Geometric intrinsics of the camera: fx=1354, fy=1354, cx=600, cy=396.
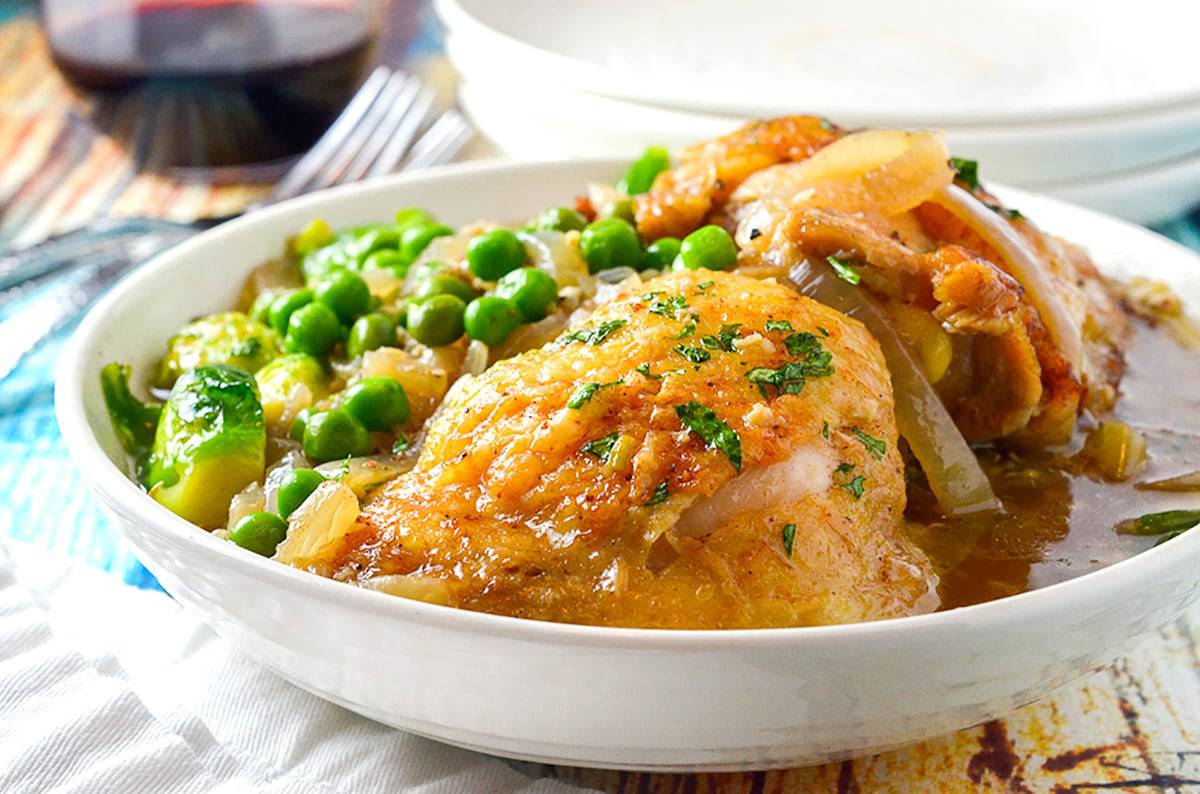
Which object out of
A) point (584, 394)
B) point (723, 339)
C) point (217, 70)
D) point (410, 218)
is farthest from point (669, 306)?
point (217, 70)

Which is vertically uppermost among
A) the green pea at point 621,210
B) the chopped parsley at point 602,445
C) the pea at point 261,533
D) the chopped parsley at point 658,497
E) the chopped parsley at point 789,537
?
the chopped parsley at point 602,445

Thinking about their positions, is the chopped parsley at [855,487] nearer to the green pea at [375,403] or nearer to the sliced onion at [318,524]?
the sliced onion at [318,524]

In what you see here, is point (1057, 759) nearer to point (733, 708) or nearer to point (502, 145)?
point (733, 708)

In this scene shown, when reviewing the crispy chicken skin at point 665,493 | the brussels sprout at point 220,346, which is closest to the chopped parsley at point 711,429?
the crispy chicken skin at point 665,493

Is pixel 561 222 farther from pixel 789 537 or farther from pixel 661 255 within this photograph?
pixel 789 537

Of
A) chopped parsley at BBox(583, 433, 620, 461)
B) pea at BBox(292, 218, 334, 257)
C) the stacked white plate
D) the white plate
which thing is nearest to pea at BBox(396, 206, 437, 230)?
pea at BBox(292, 218, 334, 257)

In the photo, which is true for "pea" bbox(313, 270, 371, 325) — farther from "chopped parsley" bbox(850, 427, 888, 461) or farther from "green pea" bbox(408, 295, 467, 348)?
"chopped parsley" bbox(850, 427, 888, 461)

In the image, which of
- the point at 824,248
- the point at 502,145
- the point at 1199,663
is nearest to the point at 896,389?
the point at 824,248
